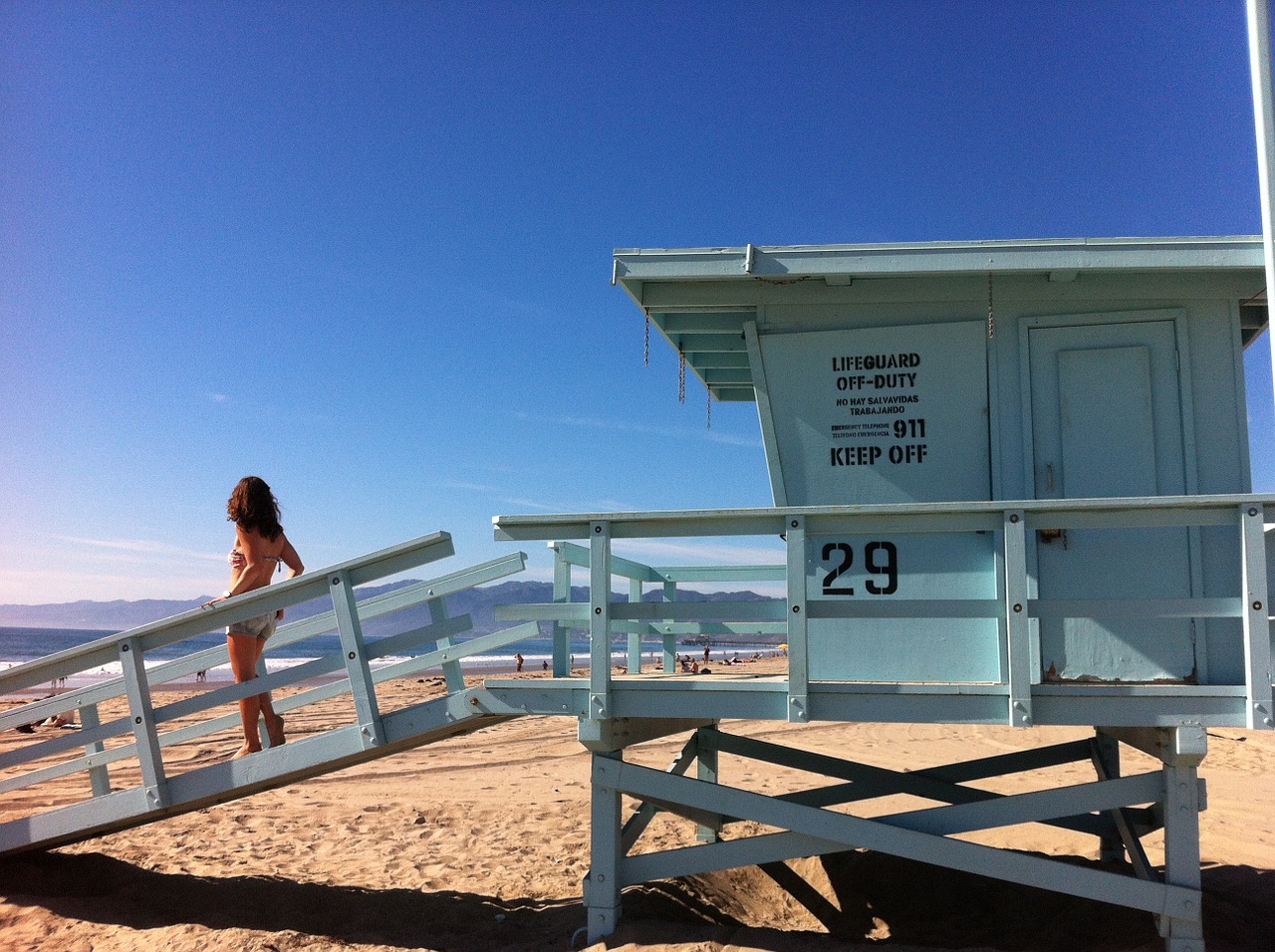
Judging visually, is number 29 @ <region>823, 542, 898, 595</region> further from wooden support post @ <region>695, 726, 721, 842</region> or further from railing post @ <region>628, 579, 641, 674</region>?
wooden support post @ <region>695, 726, 721, 842</region>

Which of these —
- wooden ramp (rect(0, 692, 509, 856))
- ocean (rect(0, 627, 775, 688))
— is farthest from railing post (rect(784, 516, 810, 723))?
ocean (rect(0, 627, 775, 688))

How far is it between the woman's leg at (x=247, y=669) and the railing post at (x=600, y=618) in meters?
2.19

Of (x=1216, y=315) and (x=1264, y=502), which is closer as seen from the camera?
(x=1264, y=502)

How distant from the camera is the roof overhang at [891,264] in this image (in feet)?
17.2

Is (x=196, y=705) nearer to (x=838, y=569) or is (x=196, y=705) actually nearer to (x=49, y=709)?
(x=49, y=709)

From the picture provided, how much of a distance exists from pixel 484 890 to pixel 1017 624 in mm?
4108

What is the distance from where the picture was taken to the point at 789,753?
21.5 feet

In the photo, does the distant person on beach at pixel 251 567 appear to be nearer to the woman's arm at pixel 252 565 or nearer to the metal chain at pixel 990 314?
the woman's arm at pixel 252 565

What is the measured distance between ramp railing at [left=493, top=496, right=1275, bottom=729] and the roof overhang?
1.54m

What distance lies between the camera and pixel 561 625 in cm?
494

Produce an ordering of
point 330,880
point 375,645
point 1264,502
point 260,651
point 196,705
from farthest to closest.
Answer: point 330,880
point 260,651
point 196,705
point 375,645
point 1264,502

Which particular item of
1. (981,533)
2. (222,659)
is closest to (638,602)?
(981,533)

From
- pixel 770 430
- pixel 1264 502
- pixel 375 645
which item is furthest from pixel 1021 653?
pixel 375 645

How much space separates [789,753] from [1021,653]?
2704mm
